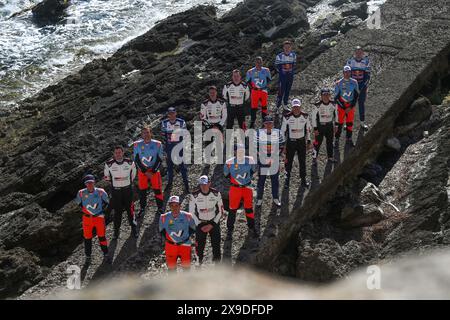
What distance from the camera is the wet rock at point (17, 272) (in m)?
9.91

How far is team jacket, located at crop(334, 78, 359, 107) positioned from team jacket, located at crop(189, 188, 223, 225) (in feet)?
13.7

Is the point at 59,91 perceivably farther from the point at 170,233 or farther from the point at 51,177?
the point at 170,233

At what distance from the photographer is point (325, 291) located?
3.51 m

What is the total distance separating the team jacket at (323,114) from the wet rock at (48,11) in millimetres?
22096

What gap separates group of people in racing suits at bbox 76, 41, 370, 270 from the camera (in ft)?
29.3

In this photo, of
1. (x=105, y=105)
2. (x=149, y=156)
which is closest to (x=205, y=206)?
(x=149, y=156)

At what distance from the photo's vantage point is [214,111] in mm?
11844

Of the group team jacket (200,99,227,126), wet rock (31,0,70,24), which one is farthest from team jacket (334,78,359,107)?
wet rock (31,0,70,24)

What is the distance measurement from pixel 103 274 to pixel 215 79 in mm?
8982

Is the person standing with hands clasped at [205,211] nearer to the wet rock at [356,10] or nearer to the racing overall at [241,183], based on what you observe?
the racing overall at [241,183]

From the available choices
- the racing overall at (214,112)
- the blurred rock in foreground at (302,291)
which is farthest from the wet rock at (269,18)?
the blurred rock in foreground at (302,291)

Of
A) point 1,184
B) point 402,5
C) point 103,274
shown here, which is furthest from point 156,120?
point 402,5

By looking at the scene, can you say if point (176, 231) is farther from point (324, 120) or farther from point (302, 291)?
point (302, 291)

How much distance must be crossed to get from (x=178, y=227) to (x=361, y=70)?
19.8 ft
